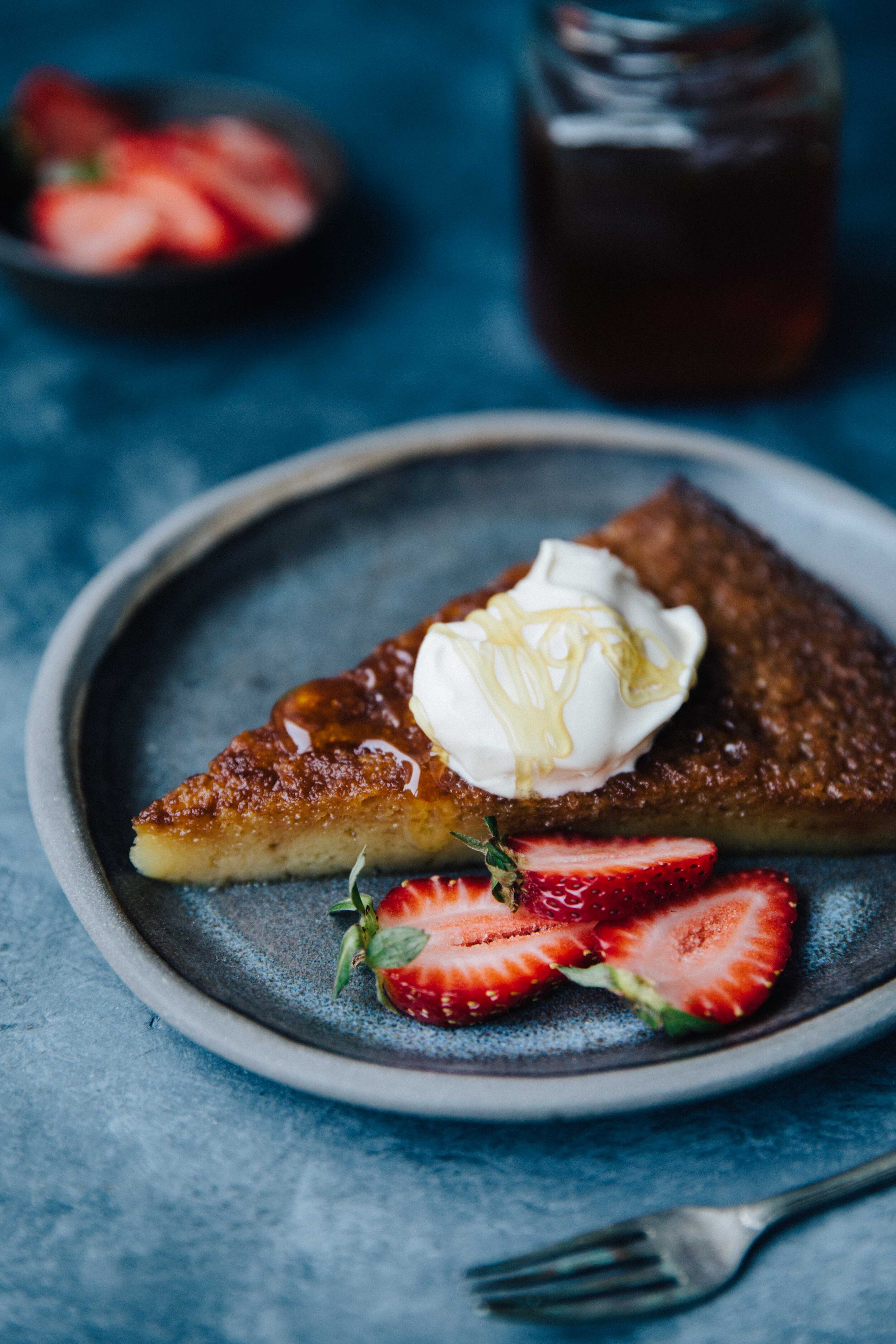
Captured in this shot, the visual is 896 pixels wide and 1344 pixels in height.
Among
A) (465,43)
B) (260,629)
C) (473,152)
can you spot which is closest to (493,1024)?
(260,629)

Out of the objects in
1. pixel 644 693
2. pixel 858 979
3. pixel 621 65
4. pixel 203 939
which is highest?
pixel 621 65

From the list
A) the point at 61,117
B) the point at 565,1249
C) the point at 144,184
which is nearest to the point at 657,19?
the point at 144,184

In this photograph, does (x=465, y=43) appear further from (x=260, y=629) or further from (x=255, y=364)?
(x=260, y=629)

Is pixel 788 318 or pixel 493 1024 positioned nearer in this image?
pixel 493 1024

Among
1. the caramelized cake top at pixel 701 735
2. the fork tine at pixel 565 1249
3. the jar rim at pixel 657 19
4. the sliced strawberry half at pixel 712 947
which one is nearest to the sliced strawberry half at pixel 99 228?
the jar rim at pixel 657 19

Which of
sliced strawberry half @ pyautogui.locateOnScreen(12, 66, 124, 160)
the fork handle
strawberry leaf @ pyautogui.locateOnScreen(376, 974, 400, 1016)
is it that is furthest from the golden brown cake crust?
sliced strawberry half @ pyautogui.locateOnScreen(12, 66, 124, 160)

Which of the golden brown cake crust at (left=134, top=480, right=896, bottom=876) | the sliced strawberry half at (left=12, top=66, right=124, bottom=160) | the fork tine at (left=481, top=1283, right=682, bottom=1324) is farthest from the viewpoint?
the sliced strawberry half at (left=12, top=66, right=124, bottom=160)

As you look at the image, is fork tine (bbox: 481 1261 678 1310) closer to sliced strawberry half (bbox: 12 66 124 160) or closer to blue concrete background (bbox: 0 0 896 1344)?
blue concrete background (bbox: 0 0 896 1344)
